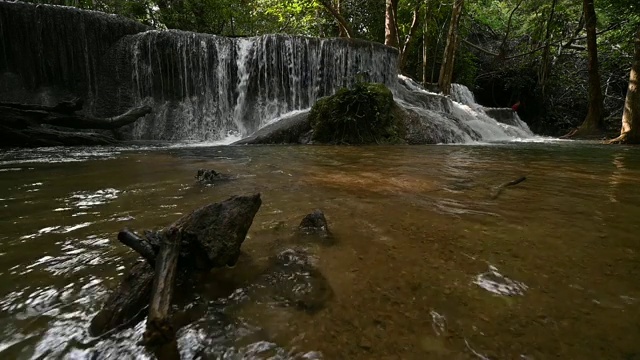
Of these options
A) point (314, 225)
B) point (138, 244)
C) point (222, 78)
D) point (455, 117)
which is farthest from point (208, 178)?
point (222, 78)

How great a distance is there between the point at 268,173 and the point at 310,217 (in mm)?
1896

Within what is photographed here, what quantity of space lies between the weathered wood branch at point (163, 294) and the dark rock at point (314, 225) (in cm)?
69

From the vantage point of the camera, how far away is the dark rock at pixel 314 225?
170 centimetres

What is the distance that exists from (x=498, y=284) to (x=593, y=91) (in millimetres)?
13472

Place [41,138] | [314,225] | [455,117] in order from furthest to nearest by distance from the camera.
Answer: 1. [455,117]
2. [41,138]
3. [314,225]

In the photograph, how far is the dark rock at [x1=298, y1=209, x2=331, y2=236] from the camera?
1696mm

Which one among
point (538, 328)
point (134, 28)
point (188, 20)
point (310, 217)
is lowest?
point (538, 328)

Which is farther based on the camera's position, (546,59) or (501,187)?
(546,59)

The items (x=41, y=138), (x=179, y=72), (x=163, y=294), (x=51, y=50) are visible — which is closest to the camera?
(x=163, y=294)

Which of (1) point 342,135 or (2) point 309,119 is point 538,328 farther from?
(2) point 309,119

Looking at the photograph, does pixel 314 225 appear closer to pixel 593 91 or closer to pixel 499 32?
pixel 593 91

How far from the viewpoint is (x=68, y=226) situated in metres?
1.80

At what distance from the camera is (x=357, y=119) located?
7.82 m

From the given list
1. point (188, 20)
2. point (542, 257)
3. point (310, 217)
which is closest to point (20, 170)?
point (310, 217)
